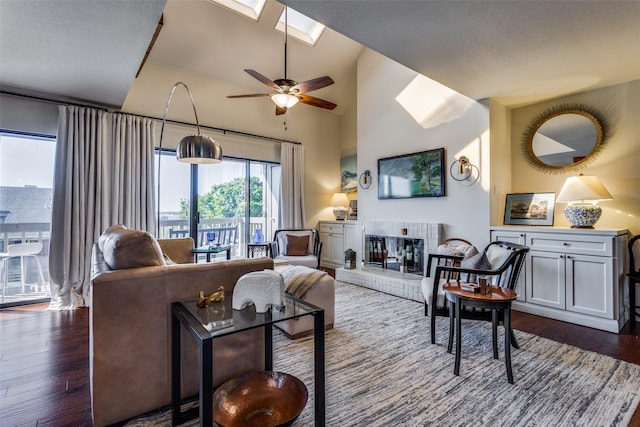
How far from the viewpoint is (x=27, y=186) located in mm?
3814

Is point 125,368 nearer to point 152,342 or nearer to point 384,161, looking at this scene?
point 152,342

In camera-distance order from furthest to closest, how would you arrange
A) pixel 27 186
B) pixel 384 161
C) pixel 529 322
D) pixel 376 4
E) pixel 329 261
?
pixel 329 261, pixel 384 161, pixel 27 186, pixel 529 322, pixel 376 4

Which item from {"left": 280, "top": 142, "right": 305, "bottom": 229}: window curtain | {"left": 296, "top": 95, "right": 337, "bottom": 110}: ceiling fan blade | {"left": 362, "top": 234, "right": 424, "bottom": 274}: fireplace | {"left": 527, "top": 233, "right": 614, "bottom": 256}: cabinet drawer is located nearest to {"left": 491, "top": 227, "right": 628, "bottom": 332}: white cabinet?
{"left": 527, "top": 233, "right": 614, "bottom": 256}: cabinet drawer

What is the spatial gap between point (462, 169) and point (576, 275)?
1.66m

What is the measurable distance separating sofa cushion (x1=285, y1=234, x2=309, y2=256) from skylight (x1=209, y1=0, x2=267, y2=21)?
3369 mm

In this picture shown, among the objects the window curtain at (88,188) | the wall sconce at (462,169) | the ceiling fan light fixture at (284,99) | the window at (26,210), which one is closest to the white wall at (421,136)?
the wall sconce at (462,169)

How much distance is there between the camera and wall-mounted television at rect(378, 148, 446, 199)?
4.20 metres

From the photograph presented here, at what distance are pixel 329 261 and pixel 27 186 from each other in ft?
15.6

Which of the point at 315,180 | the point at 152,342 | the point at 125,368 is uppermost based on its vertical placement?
the point at 315,180

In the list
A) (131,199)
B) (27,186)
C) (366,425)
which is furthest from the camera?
(131,199)

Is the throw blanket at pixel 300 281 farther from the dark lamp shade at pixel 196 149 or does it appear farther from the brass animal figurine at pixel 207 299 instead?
the dark lamp shade at pixel 196 149

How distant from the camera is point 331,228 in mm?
6164

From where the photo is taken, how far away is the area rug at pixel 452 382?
170 centimetres

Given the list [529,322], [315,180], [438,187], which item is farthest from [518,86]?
[315,180]
